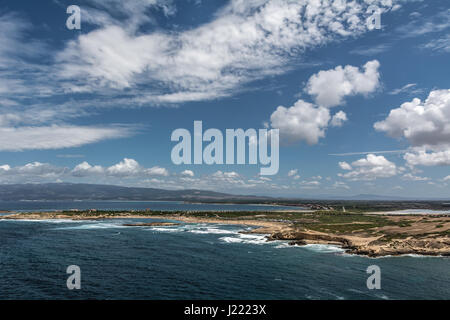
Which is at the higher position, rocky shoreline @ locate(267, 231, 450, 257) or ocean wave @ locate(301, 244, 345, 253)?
rocky shoreline @ locate(267, 231, 450, 257)

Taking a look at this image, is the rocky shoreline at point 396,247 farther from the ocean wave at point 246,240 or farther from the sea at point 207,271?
the ocean wave at point 246,240

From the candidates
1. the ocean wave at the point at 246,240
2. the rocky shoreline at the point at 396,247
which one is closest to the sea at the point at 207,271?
the ocean wave at the point at 246,240

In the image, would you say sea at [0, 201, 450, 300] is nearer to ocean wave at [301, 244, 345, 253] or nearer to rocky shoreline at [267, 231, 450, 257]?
ocean wave at [301, 244, 345, 253]

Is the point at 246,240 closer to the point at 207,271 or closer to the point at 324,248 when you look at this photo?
the point at 324,248

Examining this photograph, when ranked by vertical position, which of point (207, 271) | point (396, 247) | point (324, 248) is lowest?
point (324, 248)

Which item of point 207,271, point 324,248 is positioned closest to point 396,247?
point 324,248

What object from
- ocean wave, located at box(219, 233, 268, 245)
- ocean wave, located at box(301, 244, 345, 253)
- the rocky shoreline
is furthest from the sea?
the rocky shoreline
